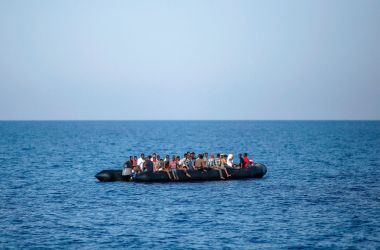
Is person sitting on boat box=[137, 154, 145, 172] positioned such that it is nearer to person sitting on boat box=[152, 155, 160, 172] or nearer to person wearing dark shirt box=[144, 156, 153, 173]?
person wearing dark shirt box=[144, 156, 153, 173]

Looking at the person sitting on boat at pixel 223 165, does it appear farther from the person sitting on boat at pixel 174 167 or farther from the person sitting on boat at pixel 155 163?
the person sitting on boat at pixel 155 163

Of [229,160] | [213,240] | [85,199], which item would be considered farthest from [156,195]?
[213,240]

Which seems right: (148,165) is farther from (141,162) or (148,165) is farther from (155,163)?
(141,162)

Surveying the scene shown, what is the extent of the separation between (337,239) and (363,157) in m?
48.5

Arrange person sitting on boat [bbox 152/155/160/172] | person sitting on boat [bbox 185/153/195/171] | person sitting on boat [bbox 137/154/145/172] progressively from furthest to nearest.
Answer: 1. person sitting on boat [bbox 137/154/145/172]
2. person sitting on boat [bbox 185/153/195/171]
3. person sitting on boat [bbox 152/155/160/172]

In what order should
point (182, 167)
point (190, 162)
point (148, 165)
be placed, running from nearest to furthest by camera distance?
point (148, 165) < point (182, 167) < point (190, 162)

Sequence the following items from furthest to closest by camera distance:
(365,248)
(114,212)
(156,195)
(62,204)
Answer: (156,195)
(62,204)
(114,212)
(365,248)

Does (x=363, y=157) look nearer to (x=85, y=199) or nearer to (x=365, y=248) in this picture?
(x=85, y=199)

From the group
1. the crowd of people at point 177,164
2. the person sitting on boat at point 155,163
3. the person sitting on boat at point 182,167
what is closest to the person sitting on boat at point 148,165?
the crowd of people at point 177,164

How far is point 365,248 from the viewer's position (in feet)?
85.9

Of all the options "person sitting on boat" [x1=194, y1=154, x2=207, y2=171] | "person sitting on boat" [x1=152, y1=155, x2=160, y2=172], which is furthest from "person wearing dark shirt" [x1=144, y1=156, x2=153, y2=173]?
"person sitting on boat" [x1=194, y1=154, x2=207, y2=171]

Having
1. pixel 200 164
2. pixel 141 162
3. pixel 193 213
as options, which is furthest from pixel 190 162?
pixel 193 213

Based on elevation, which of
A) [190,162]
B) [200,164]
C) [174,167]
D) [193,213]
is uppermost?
[190,162]

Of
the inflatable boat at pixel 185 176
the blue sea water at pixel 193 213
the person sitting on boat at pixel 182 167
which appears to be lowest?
the blue sea water at pixel 193 213
